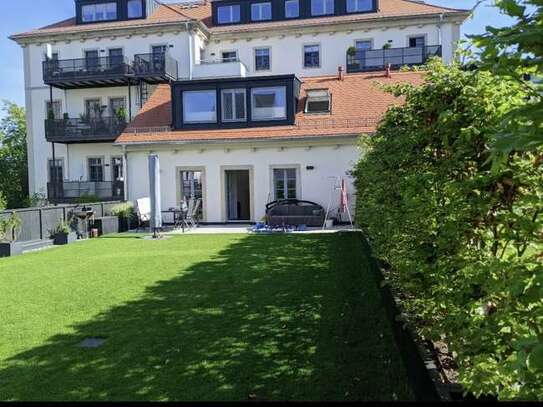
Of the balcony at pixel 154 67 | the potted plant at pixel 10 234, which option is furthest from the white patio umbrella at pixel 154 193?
the balcony at pixel 154 67

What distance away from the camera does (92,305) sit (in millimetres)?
7250

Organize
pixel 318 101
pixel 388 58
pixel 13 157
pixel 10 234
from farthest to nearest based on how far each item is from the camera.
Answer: pixel 13 157 → pixel 388 58 → pixel 318 101 → pixel 10 234

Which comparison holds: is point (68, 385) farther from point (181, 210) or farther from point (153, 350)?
point (181, 210)

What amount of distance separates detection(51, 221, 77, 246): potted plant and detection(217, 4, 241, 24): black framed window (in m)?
20.7

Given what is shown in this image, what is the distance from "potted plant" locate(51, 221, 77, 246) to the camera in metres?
15.6

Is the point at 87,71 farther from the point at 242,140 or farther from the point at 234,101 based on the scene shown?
the point at 242,140

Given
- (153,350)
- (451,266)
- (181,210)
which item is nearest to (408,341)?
(451,266)

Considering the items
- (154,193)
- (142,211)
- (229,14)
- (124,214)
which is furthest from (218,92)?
(229,14)

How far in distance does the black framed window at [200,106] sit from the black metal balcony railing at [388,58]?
997cm

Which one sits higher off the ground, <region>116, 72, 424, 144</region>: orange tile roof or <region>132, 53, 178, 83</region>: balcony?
<region>132, 53, 178, 83</region>: balcony

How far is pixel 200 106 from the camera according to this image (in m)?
22.2

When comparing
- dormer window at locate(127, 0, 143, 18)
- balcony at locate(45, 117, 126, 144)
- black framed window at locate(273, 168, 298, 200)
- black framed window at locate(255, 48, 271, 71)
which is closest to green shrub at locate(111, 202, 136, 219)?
black framed window at locate(273, 168, 298, 200)

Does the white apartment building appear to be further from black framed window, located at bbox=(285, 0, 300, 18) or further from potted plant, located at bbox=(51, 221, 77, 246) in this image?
potted plant, located at bbox=(51, 221, 77, 246)

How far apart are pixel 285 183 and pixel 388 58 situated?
11541mm
